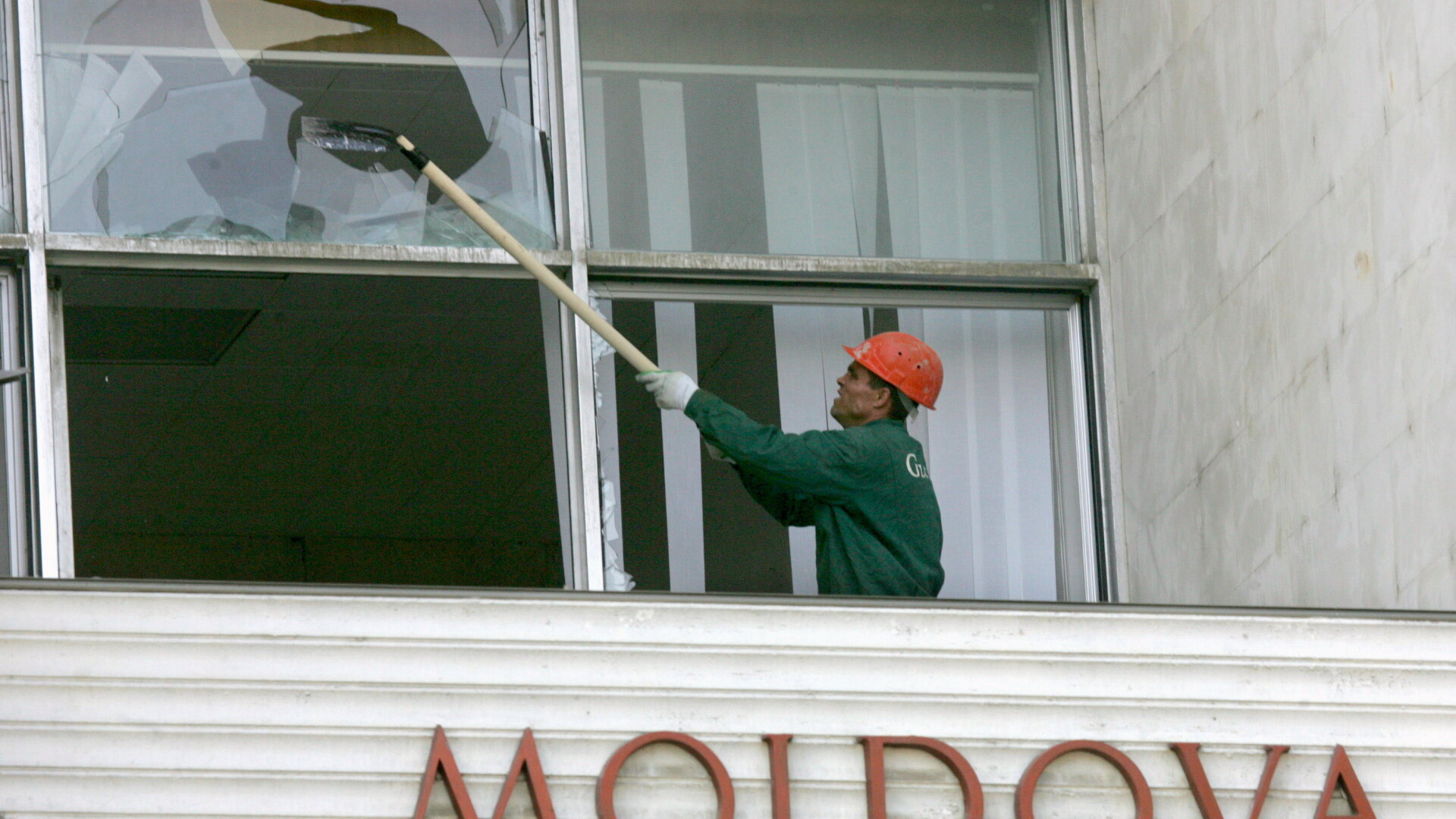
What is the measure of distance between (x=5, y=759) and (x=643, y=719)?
165 centimetres

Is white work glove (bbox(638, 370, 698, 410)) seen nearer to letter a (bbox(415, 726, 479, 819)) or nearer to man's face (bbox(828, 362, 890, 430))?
man's face (bbox(828, 362, 890, 430))

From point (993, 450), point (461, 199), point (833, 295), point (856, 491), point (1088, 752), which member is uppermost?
point (461, 199)

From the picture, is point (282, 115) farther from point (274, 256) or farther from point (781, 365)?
point (781, 365)

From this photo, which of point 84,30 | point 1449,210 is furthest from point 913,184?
point 84,30

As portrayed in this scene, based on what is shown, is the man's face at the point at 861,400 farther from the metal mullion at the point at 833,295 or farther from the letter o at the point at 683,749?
the letter o at the point at 683,749

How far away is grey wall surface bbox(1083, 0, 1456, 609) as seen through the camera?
721 cm

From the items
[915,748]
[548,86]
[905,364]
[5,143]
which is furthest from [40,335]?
[915,748]

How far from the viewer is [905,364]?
8.15 m

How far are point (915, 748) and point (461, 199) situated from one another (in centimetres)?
259

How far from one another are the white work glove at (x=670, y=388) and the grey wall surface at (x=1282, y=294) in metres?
Result: 1.94

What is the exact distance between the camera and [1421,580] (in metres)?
7.18

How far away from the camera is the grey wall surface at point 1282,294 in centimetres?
721

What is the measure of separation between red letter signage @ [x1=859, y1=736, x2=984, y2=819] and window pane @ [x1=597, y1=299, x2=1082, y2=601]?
2.10 metres

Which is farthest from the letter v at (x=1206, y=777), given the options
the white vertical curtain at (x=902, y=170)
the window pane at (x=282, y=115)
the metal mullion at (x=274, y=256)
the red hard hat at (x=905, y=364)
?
the window pane at (x=282, y=115)
